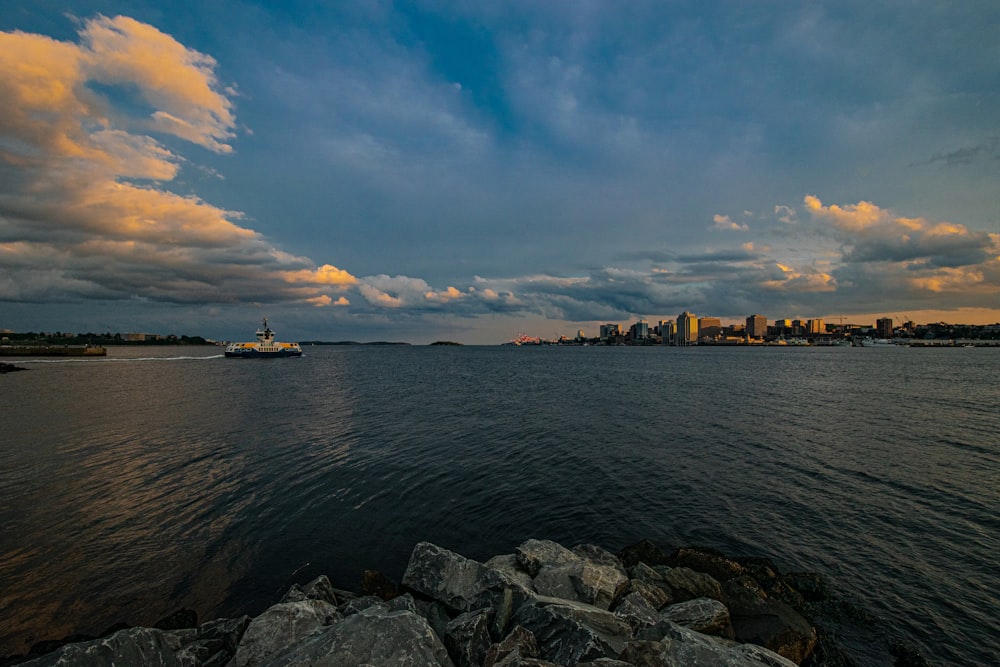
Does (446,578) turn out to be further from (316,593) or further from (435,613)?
(316,593)

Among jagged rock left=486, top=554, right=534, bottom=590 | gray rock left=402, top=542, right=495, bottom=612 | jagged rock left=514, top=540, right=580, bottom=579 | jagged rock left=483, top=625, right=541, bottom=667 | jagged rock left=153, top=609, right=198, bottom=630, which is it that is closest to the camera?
jagged rock left=483, top=625, right=541, bottom=667

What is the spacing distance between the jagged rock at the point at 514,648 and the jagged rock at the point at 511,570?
114 inches

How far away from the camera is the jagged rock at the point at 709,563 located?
472 inches

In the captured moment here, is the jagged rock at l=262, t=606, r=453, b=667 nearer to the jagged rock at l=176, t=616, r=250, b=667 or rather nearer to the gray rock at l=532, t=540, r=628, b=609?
the jagged rock at l=176, t=616, r=250, b=667

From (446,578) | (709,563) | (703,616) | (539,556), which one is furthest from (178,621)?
(709,563)

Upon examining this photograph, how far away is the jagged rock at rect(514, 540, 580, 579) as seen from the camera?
11891mm

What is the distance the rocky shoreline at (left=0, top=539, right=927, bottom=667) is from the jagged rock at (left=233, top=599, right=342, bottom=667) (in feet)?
0.08

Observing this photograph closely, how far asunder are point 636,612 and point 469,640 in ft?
12.6

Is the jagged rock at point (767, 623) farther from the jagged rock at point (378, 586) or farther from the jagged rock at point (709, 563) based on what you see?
the jagged rock at point (378, 586)

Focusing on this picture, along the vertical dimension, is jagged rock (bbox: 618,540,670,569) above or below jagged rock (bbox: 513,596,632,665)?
below

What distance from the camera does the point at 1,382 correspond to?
6919cm

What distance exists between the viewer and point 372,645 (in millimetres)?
6965

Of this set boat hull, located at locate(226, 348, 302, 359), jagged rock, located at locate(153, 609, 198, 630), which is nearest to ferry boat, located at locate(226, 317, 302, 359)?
boat hull, located at locate(226, 348, 302, 359)

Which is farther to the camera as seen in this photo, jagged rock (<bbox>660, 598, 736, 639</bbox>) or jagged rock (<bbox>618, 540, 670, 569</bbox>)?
jagged rock (<bbox>618, 540, 670, 569</bbox>)
